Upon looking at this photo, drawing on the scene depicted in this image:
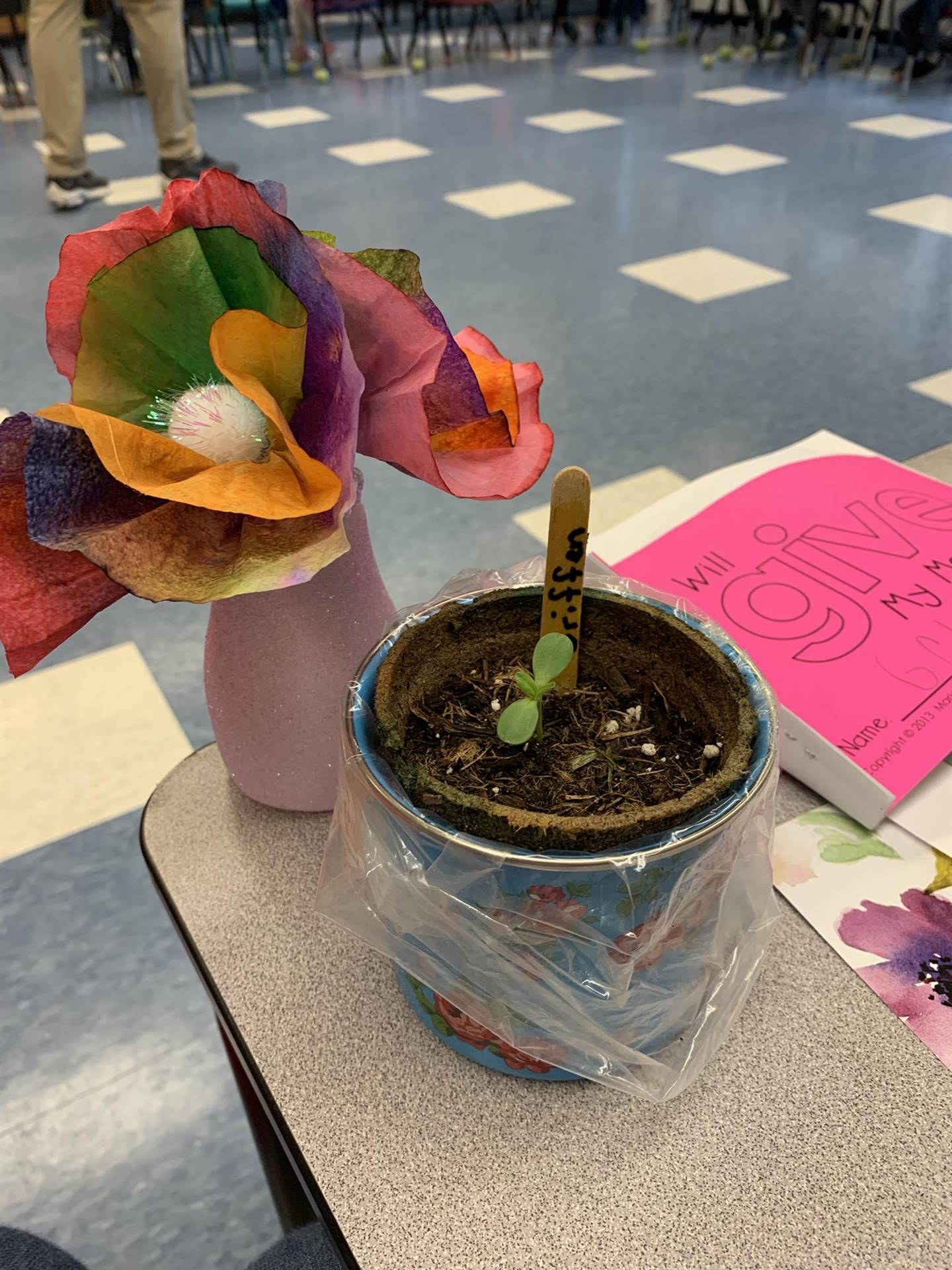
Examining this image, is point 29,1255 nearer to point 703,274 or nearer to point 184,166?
point 703,274

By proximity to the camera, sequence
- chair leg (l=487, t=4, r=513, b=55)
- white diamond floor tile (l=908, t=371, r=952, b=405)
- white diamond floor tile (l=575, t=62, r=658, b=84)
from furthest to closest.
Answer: chair leg (l=487, t=4, r=513, b=55) < white diamond floor tile (l=575, t=62, r=658, b=84) < white diamond floor tile (l=908, t=371, r=952, b=405)

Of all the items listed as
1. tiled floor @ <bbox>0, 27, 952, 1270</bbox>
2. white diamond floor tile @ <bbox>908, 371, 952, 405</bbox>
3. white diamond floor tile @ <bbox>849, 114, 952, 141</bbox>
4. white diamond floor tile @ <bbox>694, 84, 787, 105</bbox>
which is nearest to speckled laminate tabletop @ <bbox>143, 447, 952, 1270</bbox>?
tiled floor @ <bbox>0, 27, 952, 1270</bbox>

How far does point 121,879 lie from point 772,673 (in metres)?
0.67

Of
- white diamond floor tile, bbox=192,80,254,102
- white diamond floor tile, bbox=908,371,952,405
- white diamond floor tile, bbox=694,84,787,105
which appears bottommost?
white diamond floor tile, bbox=908,371,952,405

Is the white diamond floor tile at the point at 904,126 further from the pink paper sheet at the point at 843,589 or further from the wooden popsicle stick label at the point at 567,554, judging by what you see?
the wooden popsicle stick label at the point at 567,554

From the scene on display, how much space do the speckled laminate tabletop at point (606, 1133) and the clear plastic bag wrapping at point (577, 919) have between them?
2cm

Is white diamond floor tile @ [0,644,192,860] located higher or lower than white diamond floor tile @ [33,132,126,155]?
lower

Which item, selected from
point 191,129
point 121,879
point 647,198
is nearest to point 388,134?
point 191,129

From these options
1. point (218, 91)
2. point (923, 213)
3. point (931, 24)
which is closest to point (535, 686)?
point (923, 213)

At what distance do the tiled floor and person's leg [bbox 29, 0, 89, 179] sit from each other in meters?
0.16

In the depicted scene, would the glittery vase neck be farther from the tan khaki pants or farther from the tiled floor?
the tan khaki pants

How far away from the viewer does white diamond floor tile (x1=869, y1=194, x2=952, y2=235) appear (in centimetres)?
231

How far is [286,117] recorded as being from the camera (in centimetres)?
356

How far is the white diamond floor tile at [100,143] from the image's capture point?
3186 millimetres
